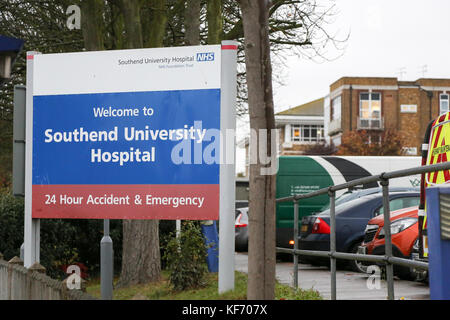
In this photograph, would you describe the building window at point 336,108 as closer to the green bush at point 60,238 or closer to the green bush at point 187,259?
the green bush at point 60,238

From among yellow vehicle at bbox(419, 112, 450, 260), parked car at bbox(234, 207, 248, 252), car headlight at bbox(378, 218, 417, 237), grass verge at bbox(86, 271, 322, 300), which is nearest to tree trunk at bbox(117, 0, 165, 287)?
grass verge at bbox(86, 271, 322, 300)

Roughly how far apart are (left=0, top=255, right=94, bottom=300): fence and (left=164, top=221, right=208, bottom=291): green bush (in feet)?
12.0

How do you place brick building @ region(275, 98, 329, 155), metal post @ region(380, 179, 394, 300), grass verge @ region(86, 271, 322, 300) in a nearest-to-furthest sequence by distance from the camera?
metal post @ region(380, 179, 394, 300) < grass verge @ region(86, 271, 322, 300) < brick building @ region(275, 98, 329, 155)

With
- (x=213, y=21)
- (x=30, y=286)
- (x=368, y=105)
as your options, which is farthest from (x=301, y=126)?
(x=30, y=286)

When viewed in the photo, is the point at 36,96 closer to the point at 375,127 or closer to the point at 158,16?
the point at 158,16

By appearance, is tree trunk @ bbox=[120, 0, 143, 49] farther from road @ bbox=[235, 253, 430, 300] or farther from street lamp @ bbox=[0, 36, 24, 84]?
street lamp @ bbox=[0, 36, 24, 84]

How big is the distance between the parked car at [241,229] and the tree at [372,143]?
34.4 meters

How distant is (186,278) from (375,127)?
161ft

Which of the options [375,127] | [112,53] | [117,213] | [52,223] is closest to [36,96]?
[112,53]

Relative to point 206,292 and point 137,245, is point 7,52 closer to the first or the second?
point 206,292

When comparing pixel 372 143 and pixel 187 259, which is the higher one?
pixel 372 143

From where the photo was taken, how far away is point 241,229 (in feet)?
67.5

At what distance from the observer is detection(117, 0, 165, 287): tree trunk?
40.9ft

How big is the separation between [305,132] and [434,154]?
68986 mm
